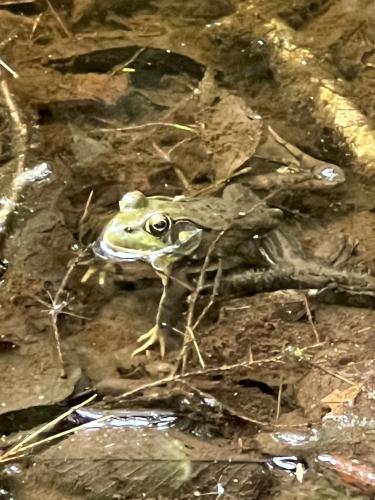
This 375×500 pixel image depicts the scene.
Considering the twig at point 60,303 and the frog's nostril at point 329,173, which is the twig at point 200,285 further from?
the twig at point 60,303

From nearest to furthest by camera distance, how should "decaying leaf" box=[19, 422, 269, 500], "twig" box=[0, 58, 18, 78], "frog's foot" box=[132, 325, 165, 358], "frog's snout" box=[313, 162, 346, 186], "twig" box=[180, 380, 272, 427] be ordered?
"decaying leaf" box=[19, 422, 269, 500]
"twig" box=[180, 380, 272, 427]
"frog's foot" box=[132, 325, 165, 358]
"frog's snout" box=[313, 162, 346, 186]
"twig" box=[0, 58, 18, 78]

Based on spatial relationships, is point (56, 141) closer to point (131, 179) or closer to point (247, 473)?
point (131, 179)

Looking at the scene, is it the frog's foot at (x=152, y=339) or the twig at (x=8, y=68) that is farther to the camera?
the twig at (x=8, y=68)

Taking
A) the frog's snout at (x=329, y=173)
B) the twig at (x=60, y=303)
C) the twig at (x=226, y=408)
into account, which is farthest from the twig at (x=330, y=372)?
the frog's snout at (x=329, y=173)

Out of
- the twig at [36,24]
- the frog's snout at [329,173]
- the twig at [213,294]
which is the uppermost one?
the twig at [36,24]

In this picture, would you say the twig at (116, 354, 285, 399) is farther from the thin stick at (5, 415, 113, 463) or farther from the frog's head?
the frog's head

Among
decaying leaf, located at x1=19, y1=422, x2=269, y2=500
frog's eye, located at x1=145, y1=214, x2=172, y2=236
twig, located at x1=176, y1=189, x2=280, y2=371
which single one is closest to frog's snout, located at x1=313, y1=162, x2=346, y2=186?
twig, located at x1=176, y1=189, x2=280, y2=371

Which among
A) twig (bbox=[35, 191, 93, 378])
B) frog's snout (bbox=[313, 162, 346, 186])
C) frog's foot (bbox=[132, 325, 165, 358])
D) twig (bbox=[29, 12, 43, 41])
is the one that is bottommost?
frog's foot (bbox=[132, 325, 165, 358])

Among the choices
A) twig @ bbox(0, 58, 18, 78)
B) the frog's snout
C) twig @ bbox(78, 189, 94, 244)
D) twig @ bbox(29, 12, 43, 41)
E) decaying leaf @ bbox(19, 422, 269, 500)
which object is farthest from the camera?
twig @ bbox(29, 12, 43, 41)
